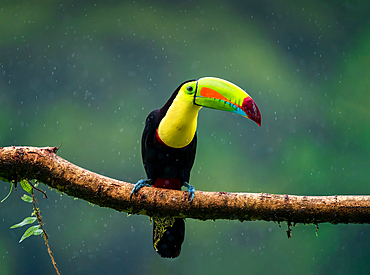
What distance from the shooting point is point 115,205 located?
202 centimetres

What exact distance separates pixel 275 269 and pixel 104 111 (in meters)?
4.25

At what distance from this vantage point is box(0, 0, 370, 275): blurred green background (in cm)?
586

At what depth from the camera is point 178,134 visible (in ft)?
7.84

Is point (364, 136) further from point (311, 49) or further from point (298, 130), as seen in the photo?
point (311, 49)

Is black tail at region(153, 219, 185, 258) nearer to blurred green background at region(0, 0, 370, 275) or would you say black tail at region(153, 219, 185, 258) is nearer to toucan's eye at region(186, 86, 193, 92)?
toucan's eye at region(186, 86, 193, 92)

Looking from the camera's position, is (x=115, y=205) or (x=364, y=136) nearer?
(x=115, y=205)

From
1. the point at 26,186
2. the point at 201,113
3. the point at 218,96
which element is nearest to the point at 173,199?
the point at 218,96

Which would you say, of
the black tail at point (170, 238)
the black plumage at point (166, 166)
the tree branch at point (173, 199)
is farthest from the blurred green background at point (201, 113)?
the tree branch at point (173, 199)

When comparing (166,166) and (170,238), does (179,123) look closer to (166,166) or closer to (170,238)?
(166,166)

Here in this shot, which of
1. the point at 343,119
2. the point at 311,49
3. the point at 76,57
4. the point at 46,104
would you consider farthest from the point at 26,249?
the point at 311,49

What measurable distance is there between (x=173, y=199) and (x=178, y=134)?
0.53 m

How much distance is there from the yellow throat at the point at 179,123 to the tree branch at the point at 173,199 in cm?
48

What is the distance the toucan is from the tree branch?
0.09 metres

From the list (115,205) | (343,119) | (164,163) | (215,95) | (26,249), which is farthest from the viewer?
(343,119)
